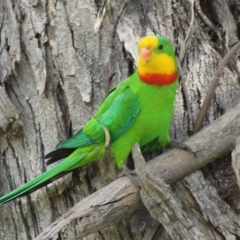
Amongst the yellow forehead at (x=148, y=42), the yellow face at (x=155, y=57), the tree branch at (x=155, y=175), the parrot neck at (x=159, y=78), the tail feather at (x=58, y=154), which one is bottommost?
the tree branch at (x=155, y=175)

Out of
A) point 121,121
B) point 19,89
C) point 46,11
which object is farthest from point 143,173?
point 46,11

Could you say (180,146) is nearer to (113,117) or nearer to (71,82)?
(113,117)

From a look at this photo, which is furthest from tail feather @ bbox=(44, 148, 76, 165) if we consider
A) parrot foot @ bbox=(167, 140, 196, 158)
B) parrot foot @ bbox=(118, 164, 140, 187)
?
parrot foot @ bbox=(167, 140, 196, 158)

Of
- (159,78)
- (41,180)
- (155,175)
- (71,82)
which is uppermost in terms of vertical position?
(71,82)

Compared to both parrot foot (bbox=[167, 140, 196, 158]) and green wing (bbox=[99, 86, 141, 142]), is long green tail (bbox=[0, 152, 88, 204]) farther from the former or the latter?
parrot foot (bbox=[167, 140, 196, 158])

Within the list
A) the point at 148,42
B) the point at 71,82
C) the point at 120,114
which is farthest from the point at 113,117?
the point at 148,42

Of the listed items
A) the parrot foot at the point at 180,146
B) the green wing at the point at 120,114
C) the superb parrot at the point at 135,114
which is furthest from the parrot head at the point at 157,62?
the parrot foot at the point at 180,146

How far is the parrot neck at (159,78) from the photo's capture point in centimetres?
253

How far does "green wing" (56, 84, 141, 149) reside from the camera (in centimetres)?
246

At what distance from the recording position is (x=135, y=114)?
2529mm

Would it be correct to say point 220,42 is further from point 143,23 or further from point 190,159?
point 190,159

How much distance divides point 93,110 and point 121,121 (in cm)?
16

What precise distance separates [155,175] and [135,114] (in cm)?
37

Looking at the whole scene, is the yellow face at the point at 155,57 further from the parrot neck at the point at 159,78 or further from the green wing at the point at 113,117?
the green wing at the point at 113,117
